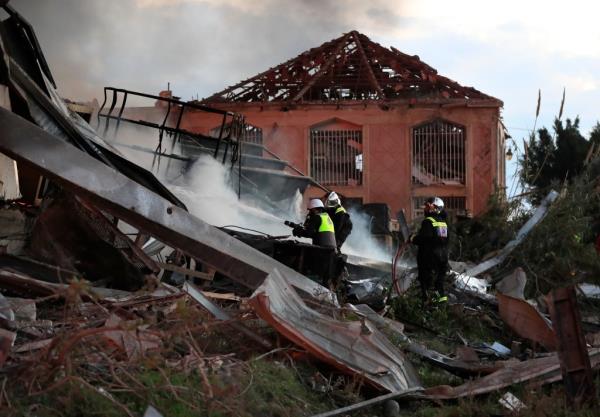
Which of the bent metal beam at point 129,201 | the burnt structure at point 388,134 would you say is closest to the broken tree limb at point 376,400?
the bent metal beam at point 129,201

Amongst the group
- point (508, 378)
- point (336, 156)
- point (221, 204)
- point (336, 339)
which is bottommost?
point (508, 378)

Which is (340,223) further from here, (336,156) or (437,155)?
(437,155)

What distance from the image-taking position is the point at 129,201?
827cm

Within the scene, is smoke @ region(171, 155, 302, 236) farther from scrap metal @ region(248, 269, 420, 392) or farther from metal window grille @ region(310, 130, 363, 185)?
metal window grille @ region(310, 130, 363, 185)

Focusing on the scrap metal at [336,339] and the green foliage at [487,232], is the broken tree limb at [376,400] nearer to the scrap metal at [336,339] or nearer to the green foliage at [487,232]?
the scrap metal at [336,339]

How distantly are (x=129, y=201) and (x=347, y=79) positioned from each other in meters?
18.7

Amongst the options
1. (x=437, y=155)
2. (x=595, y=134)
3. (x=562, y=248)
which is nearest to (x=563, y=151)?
(x=595, y=134)

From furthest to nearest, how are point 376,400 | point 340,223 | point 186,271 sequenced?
point 340,223
point 186,271
point 376,400

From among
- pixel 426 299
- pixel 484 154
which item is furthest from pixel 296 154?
pixel 426 299

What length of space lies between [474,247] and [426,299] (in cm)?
451

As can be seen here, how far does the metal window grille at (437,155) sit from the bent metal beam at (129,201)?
55.4 feet

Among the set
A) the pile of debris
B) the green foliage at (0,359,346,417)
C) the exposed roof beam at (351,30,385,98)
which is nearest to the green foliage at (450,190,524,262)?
the pile of debris

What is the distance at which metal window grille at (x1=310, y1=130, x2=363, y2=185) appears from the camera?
25719 mm

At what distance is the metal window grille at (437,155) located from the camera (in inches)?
1006
